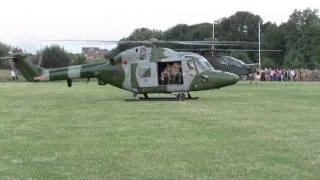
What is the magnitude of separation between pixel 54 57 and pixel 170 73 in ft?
252

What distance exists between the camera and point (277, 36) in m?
127

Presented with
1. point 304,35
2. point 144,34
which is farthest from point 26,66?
point 144,34

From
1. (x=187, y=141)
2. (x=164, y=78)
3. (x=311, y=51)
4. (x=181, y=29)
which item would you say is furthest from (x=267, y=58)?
(x=187, y=141)

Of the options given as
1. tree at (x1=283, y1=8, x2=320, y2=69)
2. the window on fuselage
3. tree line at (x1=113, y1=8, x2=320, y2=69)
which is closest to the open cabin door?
the window on fuselage

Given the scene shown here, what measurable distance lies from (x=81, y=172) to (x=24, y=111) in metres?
12.4

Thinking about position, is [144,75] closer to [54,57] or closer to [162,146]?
[162,146]

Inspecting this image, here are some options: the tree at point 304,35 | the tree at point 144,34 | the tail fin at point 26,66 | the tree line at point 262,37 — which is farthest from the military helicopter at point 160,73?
the tree at point 144,34

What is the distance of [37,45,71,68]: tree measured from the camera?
10068 cm

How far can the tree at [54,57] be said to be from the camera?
100675mm

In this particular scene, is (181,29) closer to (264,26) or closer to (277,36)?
(264,26)

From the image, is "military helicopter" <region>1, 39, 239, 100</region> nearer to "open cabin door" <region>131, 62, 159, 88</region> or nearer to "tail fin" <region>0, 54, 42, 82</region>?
"open cabin door" <region>131, 62, 159, 88</region>

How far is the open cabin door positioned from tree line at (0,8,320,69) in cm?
6497

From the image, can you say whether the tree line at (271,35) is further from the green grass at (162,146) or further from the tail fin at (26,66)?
the green grass at (162,146)

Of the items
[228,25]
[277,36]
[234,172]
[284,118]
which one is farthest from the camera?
[228,25]
